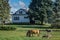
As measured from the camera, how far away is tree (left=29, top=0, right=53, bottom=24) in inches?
3730

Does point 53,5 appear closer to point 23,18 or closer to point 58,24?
point 23,18

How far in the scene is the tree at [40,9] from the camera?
94.8 m

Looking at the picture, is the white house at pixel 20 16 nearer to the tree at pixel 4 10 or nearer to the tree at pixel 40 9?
the tree at pixel 40 9

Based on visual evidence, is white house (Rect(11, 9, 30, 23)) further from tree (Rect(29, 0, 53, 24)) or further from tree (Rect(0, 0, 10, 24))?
tree (Rect(0, 0, 10, 24))

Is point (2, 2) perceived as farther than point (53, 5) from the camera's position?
No

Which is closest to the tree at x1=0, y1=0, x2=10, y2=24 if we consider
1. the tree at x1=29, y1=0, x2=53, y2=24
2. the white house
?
the tree at x1=29, y1=0, x2=53, y2=24

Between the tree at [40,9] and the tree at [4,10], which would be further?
the tree at [40,9]

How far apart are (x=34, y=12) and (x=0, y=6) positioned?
34.5 metres

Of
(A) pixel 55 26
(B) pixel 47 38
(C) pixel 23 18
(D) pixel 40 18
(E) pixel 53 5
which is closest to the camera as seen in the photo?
(B) pixel 47 38

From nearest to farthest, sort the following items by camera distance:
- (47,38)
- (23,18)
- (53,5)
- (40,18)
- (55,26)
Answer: (47,38) → (55,26) → (40,18) → (53,5) → (23,18)

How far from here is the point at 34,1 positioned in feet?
326

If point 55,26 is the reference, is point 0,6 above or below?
above


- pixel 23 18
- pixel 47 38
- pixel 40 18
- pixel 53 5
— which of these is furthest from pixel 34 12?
pixel 47 38

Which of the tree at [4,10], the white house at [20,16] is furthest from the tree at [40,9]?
the tree at [4,10]
